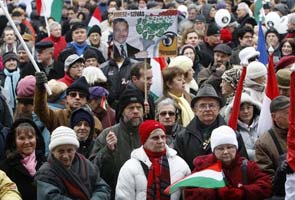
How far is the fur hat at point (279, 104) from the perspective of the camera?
404 inches

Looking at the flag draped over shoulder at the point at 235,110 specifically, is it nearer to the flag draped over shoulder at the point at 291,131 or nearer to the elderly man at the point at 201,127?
the elderly man at the point at 201,127

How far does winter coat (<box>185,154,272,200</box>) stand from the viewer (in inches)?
384

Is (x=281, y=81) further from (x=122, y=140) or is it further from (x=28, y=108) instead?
(x=28, y=108)

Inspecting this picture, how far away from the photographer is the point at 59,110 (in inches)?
471

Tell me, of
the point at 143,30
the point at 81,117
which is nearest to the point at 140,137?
the point at 81,117

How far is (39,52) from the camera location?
15.9 meters

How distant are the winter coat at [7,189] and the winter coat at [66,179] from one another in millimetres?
217

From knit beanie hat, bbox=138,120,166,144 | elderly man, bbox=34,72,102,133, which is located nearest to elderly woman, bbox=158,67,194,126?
elderly man, bbox=34,72,102,133

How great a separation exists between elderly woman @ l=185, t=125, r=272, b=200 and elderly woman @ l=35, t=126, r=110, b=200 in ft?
2.86

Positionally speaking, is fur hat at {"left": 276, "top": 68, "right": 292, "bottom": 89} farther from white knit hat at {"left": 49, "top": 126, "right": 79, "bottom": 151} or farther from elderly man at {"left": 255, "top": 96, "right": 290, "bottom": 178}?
white knit hat at {"left": 49, "top": 126, "right": 79, "bottom": 151}

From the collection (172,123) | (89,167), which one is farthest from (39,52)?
(89,167)

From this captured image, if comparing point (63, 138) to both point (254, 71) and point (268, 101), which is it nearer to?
point (268, 101)

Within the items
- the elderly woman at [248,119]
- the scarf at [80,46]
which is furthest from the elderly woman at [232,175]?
the scarf at [80,46]

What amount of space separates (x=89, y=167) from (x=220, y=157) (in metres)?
1.21
